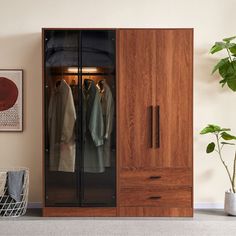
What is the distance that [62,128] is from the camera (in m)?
4.52

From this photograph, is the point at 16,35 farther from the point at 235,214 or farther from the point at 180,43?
the point at 235,214

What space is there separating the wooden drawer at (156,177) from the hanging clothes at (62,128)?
58 cm

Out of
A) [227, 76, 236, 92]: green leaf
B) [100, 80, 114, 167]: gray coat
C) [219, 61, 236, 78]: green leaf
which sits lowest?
[100, 80, 114, 167]: gray coat

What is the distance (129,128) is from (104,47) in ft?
2.90

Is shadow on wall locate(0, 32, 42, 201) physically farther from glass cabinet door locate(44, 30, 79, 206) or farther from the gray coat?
the gray coat

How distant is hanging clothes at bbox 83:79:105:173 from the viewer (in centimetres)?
450

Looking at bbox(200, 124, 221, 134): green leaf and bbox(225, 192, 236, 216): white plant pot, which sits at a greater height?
bbox(200, 124, 221, 134): green leaf

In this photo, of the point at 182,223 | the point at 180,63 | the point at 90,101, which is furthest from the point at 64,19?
the point at 182,223

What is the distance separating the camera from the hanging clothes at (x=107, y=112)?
14.8ft

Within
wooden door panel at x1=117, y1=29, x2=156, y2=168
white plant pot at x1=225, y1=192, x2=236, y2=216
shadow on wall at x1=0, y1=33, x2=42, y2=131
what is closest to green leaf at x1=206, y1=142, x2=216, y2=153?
white plant pot at x1=225, y1=192, x2=236, y2=216

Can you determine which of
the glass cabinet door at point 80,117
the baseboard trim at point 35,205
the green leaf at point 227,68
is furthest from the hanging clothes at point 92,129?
the green leaf at point 227,68

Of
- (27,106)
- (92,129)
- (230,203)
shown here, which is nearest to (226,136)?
(230,203)

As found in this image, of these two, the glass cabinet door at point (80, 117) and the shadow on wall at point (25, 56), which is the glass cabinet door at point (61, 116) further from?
the shadow on wall at point (25, 56)

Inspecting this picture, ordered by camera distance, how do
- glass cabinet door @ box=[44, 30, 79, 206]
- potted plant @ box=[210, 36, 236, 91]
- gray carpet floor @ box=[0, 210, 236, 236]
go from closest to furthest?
1. gray carpet floor @ box=[0, 210, 236, 236]
2. glass cabinet door @ box=[44, 30, 79, 206]
3. potted plant @ box=[210, 36, 236, 91]
